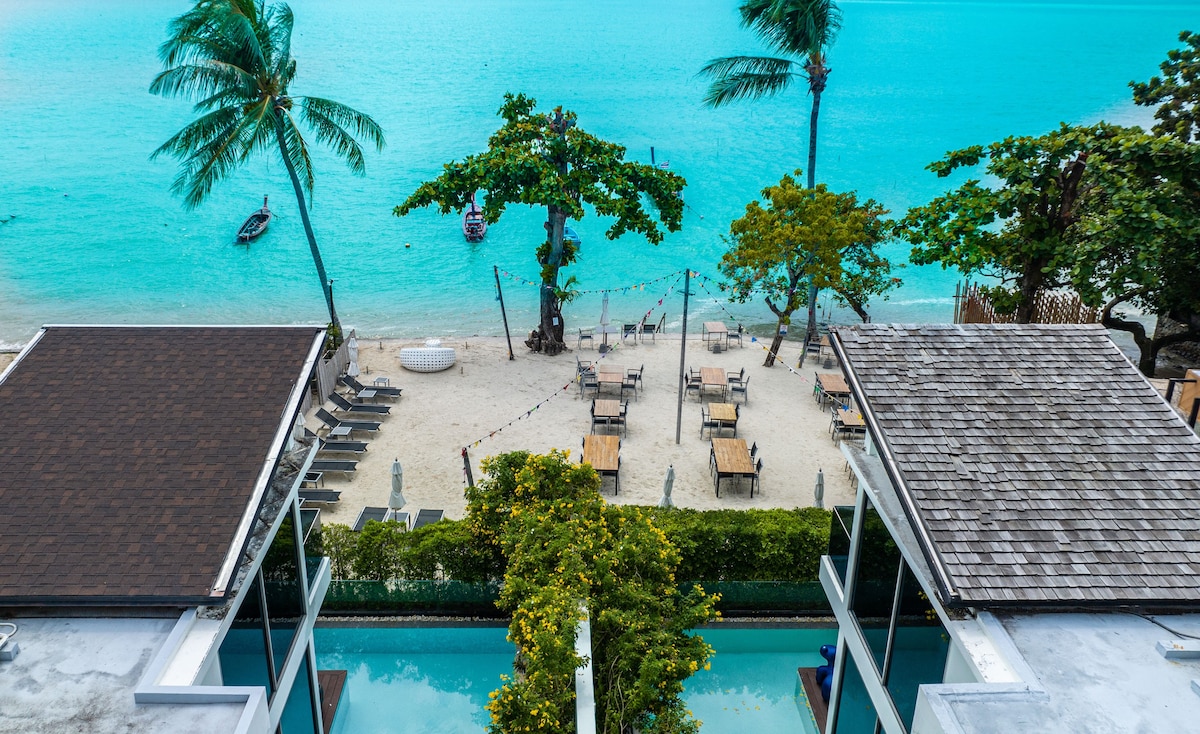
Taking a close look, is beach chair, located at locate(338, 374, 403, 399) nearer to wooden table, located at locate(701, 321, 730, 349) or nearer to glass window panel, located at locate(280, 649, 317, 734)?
wooden table, located at locate(701, 321, 730, 349)

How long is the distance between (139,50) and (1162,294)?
129689mm

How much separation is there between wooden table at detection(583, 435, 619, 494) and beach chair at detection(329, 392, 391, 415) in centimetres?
567

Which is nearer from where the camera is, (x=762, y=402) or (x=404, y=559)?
(x=404, y=559)

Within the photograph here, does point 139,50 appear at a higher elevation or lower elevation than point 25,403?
higher

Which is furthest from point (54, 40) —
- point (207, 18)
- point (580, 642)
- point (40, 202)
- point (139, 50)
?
point (580, 642)

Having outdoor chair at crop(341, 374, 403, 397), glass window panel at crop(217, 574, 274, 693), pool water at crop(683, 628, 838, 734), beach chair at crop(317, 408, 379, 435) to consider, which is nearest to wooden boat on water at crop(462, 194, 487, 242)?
outdoor chair at crop(341, 374, 403, 397)

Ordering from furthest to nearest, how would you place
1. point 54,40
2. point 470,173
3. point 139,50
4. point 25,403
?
point 54,40
point 139,50
point 470,173
point 25,403

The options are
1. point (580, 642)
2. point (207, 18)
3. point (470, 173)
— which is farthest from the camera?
point (470, 173)

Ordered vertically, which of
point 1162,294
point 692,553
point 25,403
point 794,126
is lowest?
point 25,403

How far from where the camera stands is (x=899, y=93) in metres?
110

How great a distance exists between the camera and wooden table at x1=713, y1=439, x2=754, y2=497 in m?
18.9

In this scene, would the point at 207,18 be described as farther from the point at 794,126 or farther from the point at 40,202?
the point at 794,126

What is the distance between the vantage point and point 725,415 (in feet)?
71.5

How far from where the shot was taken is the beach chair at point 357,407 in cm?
2247
